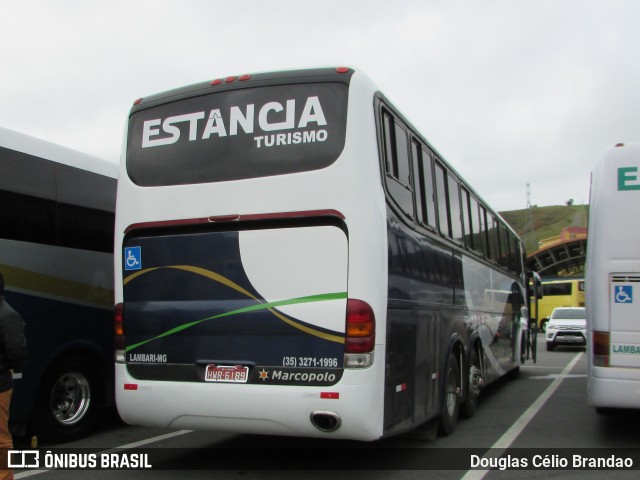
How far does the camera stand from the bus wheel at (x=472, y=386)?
9.36 metres

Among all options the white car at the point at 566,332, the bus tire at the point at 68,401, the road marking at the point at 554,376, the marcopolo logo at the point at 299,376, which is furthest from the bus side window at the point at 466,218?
the white car at the point at 566,332

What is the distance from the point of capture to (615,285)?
286 inches

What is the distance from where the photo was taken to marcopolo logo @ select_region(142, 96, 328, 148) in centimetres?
595

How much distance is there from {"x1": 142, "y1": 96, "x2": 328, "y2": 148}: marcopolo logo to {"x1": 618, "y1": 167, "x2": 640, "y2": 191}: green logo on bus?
3674 millimetres

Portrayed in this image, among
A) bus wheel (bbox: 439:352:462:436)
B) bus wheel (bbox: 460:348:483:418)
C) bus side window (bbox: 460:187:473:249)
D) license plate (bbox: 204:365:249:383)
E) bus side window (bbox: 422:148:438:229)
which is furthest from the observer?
bus side window (bbox: 460:187:473:249)

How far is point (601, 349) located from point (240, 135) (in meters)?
4.48

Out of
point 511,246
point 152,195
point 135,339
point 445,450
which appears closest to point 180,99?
point 152,195

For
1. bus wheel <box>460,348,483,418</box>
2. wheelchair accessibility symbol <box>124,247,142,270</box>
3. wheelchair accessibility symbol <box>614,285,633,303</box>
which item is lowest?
bus wheel <box>460,348,483,418</box>

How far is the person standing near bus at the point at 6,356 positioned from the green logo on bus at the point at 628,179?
20.4ft

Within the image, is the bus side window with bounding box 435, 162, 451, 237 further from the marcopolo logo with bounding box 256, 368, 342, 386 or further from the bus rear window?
the marcopolo logo with bounding box 256, 368, 342, 386

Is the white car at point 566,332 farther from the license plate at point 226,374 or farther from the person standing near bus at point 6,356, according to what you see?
the person standing near bus at point 6,356

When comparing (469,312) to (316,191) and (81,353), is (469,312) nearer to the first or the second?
(316,191)

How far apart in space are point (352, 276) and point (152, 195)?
2.22 metres

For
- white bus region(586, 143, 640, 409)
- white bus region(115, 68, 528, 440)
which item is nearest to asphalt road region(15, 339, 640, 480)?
white bus region(115, 68, 528, 440)
